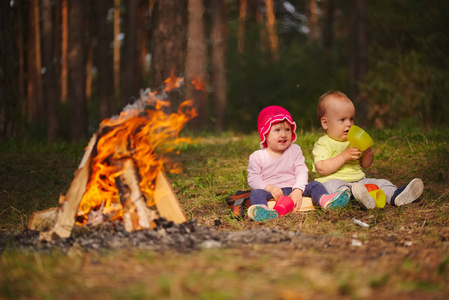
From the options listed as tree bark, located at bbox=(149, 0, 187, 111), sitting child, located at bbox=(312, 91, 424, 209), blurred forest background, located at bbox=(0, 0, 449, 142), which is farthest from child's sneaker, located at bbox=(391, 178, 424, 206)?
tree bark, located at bbox=(149, 0, 187, 111)

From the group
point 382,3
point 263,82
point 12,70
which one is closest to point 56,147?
point 12,70

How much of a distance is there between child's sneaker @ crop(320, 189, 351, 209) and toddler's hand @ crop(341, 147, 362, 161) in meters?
0.33

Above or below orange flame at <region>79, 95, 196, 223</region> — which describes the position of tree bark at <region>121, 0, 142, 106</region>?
above

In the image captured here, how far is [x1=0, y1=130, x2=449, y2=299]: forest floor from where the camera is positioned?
2.33 meters

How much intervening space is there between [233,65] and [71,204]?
906 inches

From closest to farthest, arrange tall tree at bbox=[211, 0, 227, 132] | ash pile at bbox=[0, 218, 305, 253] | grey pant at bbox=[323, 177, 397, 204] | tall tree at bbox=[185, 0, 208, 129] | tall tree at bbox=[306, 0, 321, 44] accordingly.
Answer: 1. ash pile at bbox=[0, 218, 305, 253]
2. grey pant at bbox=[323, 177, 397, 204]
3. tall tree at bbox=[185, 0, 208, 129]
4. tall tree at bbox=[211, 0, 227, 132]
5. tall tree at bbox=[306, 0, 321, 44]

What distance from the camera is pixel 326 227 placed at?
4.09 metres

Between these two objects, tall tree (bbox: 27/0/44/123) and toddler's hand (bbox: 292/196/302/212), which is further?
tall tree (bbox: 27/0/44/123)

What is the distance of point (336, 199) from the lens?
4559 mm

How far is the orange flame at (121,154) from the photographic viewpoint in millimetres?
3773

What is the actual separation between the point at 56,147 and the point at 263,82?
1874 centimetres

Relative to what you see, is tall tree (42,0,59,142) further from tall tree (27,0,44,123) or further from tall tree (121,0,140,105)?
tall tree (27,0,44,123)

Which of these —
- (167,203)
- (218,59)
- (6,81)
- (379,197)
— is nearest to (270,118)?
(379,197)

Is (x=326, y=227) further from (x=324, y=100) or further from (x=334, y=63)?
(x=334, y=63)
